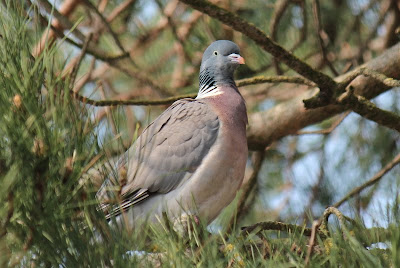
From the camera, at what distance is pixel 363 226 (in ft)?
5.45

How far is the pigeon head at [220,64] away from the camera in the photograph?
3.24m

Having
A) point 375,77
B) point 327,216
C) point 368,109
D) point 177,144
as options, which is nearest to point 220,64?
point 177,144

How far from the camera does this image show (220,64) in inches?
128

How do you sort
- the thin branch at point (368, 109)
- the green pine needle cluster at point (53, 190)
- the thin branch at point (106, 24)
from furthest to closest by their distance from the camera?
the thin branch at point (106, 24)
the thin branch at point (368, 109)
the green pine needle cluster at point (53, 190)

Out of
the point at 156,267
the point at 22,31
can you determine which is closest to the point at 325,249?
the point at 156,267

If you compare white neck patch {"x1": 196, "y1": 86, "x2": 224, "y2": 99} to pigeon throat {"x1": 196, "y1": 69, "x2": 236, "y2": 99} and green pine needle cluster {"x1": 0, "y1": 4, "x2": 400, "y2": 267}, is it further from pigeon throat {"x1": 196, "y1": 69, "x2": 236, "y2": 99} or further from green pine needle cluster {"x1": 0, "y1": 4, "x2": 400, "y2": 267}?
green pine needle cluster {"x1": 0, "y1": 4, "x2": 400, "y2": 267}

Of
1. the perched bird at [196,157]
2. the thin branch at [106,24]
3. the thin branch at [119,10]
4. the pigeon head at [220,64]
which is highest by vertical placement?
the thin branch at [119,10]

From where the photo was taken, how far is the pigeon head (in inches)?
128

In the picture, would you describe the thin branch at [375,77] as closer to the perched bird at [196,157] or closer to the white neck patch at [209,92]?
the perched bird at [196,157]

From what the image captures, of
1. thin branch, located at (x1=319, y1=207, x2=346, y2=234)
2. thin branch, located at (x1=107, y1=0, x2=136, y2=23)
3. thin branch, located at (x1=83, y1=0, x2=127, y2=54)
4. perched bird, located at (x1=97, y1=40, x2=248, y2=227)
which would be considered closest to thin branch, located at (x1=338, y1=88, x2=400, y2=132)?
perched bird, located at (x1=97, y1=40, x2=248, y2=227)

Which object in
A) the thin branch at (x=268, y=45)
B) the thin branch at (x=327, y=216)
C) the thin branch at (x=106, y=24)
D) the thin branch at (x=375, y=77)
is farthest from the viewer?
the thin branch at (x=106, y=24)

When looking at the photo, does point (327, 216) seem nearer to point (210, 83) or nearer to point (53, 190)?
point (53, 190)

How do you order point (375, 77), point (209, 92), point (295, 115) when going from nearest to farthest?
point (375, 77) → point (209, 92) → point (295, 115)

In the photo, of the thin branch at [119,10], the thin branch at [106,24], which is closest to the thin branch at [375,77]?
the thin branch at [106,24]
